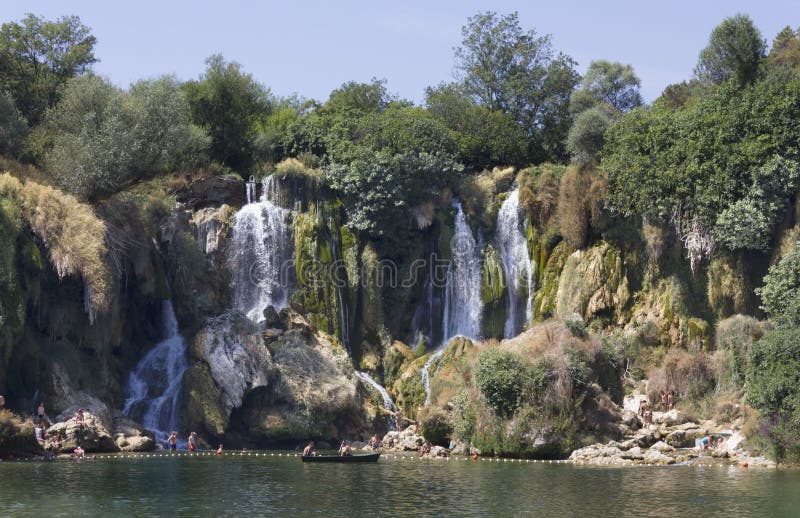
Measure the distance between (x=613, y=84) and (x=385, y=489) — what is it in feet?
161

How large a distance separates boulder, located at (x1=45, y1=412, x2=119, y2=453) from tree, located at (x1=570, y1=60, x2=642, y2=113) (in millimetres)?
42352

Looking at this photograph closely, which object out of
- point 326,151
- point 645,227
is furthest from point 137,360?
point 645,227

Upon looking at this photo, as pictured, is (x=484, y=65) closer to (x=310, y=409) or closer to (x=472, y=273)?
(x=472, y=273)

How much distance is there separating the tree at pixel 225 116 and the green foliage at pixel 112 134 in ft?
18.5

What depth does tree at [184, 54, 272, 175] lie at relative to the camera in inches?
2739

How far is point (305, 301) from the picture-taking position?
2405 inches

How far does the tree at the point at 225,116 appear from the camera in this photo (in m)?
69.6

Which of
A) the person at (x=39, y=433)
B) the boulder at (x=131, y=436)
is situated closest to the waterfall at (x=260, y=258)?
the boulder at (x=131, y=436)

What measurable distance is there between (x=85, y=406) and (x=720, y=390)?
95.1ft

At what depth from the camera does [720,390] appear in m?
51.5

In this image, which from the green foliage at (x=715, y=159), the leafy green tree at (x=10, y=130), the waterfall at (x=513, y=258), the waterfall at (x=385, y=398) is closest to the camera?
the green foliage at (x=715, y=159)

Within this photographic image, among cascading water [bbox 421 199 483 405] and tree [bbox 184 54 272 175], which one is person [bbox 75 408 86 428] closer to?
cascading water [bbox 421 199 483 405]

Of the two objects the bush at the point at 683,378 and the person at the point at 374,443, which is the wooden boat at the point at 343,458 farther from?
the bush at the point at 683,378

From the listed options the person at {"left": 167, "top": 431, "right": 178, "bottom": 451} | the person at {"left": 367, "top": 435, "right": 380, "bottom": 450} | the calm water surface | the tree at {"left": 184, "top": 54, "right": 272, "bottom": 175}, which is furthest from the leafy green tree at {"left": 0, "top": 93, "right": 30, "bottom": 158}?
the person at {"left": 367, "top": 435, "right": 380, "bottom": 450}
